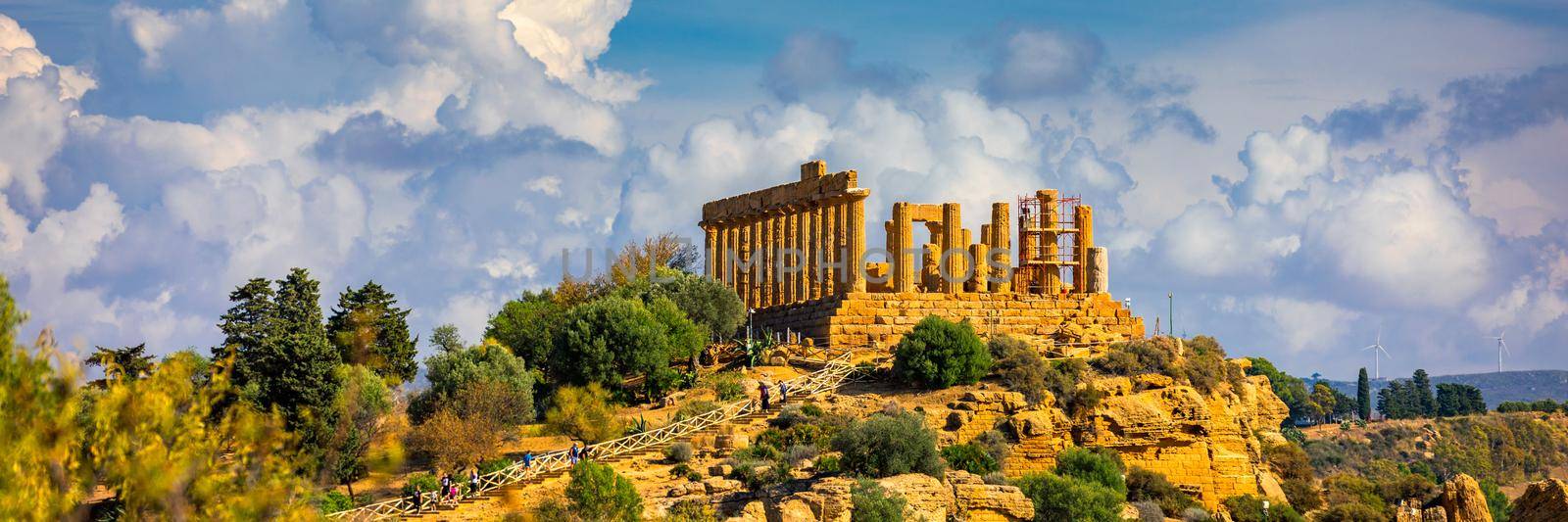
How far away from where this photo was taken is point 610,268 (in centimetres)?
8112

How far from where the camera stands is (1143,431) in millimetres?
55812

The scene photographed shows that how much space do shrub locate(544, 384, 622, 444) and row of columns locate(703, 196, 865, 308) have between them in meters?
12.5

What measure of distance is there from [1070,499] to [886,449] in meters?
5.11

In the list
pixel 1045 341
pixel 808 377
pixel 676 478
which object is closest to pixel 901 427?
pixel 676 478

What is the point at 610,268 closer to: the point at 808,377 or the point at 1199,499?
the point at 808,377

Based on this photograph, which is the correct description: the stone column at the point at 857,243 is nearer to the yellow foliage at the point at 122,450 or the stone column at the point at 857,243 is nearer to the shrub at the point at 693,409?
the shrub at the point at 693,409

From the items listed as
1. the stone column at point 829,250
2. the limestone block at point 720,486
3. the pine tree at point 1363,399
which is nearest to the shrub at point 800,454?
the limestone block at point 720,486

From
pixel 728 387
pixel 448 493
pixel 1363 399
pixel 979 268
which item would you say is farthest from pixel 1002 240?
pixel 1363 399

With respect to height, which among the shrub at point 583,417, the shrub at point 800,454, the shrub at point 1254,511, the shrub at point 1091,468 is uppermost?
the shrub at point 583,417

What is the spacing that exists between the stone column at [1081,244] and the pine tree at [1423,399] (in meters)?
89.3

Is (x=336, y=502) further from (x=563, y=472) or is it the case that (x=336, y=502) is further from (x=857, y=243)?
(x=857, y=243)

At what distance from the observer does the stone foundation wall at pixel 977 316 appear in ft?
207

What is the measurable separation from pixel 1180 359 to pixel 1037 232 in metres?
8.44

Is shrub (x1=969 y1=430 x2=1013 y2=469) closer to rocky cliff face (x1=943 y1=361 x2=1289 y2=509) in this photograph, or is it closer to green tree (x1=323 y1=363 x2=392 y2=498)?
rocky cliff face (x1=943 y1=361 x2=1289 y2=509)
